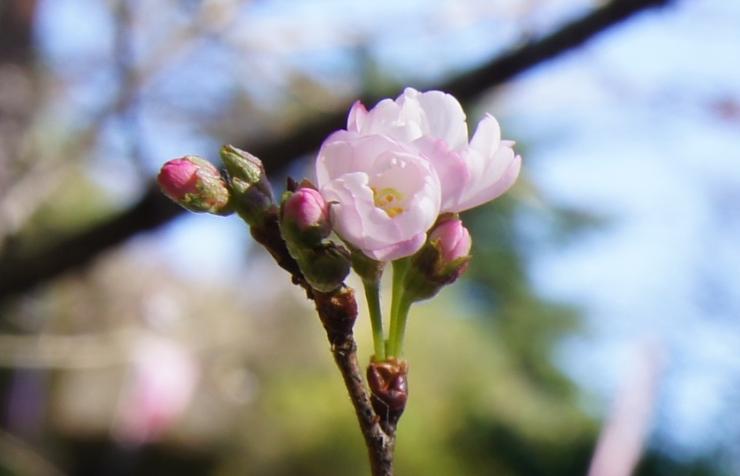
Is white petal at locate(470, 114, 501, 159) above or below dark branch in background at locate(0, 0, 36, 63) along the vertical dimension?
above

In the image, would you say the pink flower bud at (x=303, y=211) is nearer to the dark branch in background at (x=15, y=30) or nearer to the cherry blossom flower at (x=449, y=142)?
the cherry blossom flower at (x=449, y=142)

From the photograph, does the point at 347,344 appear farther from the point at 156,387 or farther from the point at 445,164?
the point at 156,387

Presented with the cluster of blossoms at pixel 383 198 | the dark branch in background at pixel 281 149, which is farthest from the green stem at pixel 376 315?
the dark branch in background at pixel 281 149

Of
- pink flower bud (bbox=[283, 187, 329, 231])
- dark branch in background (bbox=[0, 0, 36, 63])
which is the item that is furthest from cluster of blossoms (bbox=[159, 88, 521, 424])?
dark branch in background (bbox=[0, 0, 36, 63])

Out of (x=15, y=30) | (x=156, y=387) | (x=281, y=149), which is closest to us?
(x=281, y=149)

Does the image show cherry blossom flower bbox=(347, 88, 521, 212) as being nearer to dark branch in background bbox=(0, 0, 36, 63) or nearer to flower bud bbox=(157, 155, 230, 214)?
flower bud bbox=(157, 155, 230, 214)

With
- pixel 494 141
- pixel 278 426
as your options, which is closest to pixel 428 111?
pixel 494 141

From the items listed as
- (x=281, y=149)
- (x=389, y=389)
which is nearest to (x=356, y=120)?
(x=389, y=389)
